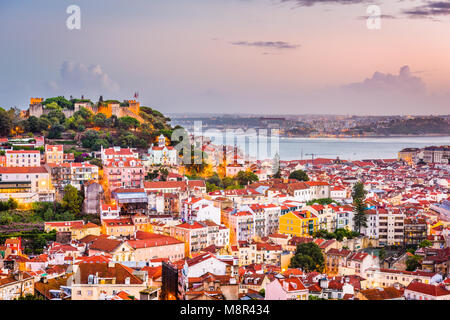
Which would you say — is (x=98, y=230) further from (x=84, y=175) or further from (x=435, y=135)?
(x=435, y=135)

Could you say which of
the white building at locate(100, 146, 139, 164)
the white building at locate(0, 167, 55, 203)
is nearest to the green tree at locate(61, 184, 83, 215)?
the white building at locate(0, 167, 55, 203)

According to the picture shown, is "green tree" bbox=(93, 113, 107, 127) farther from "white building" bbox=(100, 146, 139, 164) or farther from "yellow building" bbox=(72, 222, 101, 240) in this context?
"yellow building" bbox=(72, 222, 101, 240)

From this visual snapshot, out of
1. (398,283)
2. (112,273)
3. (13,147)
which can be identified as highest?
(13,147)

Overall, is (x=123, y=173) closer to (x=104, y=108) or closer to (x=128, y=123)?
(x=128, y=123)

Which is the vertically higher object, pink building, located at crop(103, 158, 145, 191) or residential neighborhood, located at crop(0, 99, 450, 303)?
pink building, located at crop(103, 158, 145, 191)

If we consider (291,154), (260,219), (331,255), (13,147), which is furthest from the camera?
(291,154)

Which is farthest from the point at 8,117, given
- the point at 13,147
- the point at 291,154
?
the point at 291,154
